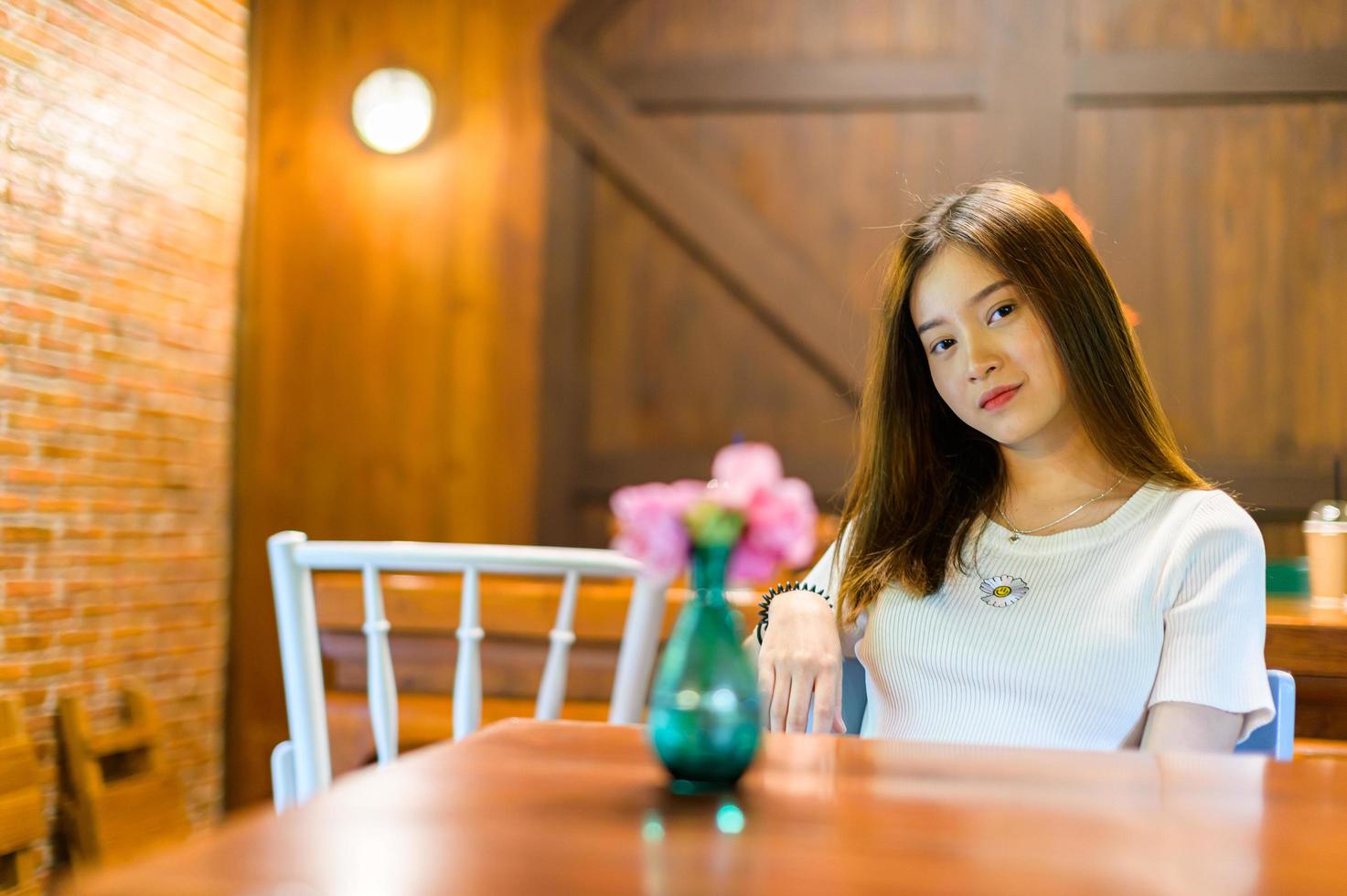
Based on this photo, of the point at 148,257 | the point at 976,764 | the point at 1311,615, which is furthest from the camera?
the point at 148,257

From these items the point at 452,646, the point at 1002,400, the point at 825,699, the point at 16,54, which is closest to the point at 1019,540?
the point at 1002,400

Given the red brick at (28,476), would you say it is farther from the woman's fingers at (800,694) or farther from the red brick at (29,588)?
the woman's fingers at (800,694)

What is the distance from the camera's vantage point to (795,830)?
26.4 inches

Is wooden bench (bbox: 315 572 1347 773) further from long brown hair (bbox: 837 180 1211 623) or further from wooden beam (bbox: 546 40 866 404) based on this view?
wooden beam (bbox: 546 40 866 404)

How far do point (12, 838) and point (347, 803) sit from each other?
269cm

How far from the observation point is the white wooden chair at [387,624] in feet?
5.09

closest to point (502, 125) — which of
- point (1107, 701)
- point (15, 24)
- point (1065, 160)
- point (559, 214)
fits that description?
point (559, 214)

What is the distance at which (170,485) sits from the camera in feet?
12.4

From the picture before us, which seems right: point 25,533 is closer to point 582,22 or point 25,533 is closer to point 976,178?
point 582,22

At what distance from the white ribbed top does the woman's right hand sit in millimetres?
189

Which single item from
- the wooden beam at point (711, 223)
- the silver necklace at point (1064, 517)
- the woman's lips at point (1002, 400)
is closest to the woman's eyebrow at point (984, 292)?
the woman's lips at point (1002, 400)

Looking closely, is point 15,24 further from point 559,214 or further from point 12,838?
point 12,838

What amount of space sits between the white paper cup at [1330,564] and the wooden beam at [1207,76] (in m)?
1.81

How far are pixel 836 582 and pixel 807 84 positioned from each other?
2663 millimetres
